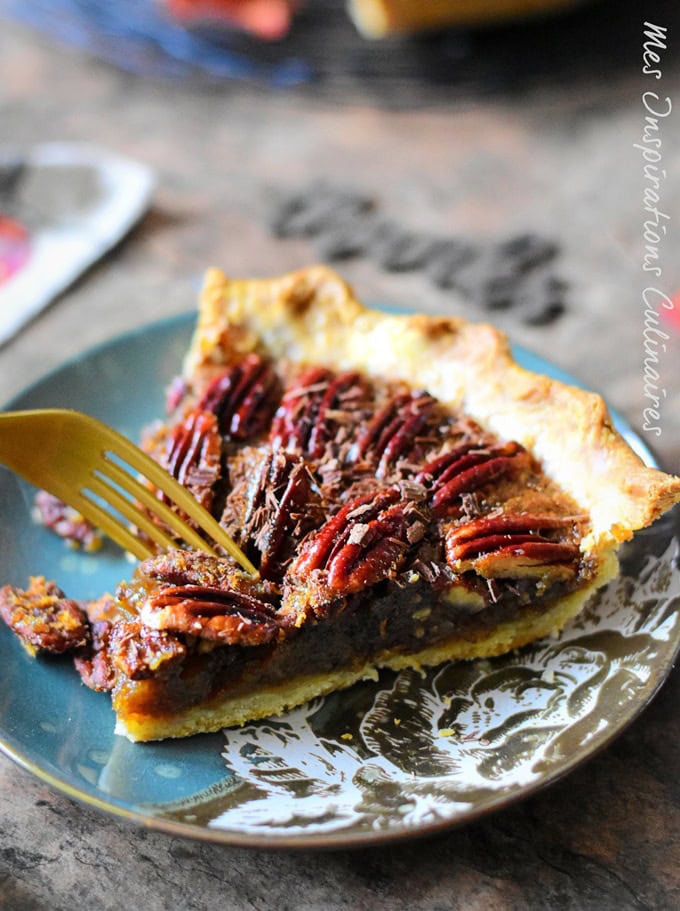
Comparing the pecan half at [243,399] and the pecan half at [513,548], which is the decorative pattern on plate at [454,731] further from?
the pecan half at [243,399]

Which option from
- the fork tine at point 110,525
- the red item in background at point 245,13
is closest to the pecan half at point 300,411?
the fork tine at point 110,525

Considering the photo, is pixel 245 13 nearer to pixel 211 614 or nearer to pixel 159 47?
pixel 159 47

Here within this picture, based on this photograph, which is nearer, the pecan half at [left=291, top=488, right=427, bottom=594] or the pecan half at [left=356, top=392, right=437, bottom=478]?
the pecan half at [left=291, top=488, right=427, bottom=594]

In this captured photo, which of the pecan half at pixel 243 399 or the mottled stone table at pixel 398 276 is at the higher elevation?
the pecan half at pixel 243 399

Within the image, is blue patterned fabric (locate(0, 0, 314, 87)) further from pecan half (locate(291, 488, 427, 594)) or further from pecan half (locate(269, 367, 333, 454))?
pecan half (locate(291, 488, 427, 594))

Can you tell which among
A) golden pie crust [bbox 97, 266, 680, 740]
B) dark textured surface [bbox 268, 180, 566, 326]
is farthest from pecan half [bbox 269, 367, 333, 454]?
dark textured surface [bbox 268, 180, 566, 326]

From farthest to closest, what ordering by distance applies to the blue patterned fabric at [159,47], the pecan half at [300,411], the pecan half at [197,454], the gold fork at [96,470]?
the blue patterned fabric at [159,47], the pecan half at [300,411], the pecan half at [197,454], the gold fork at [96,470]

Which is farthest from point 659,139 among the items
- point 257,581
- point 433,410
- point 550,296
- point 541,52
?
point 257,581
